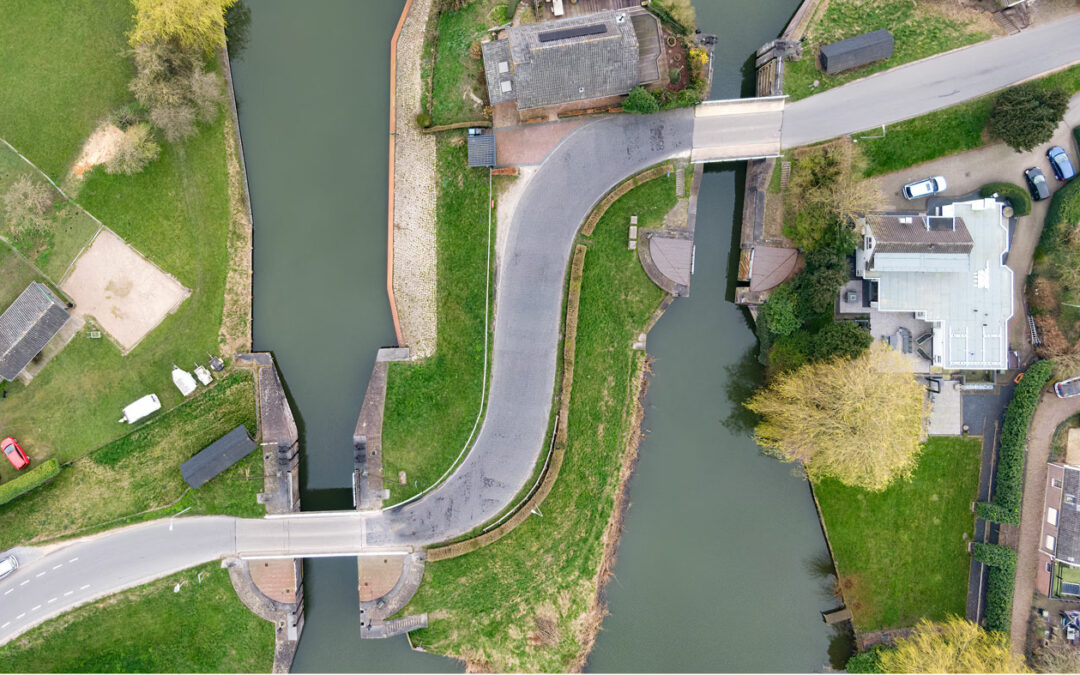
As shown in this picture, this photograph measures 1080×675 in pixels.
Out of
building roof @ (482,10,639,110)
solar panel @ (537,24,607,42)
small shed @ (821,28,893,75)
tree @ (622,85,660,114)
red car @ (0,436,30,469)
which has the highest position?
small shed @ (821,28,893,75)

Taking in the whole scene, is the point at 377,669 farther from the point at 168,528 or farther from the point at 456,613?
the point at 168,528

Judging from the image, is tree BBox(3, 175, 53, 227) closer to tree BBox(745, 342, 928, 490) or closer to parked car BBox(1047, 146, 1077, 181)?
tree BBox(745, 342, 928, 490)

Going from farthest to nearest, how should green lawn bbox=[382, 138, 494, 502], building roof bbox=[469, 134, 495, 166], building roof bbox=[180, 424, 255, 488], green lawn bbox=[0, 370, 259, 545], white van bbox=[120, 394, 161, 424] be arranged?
green lawn bbox=[382, 138, 494, 502], building roof bbox=[469, 134, 495, 166], green lawn bbox=[0, 370, 259, 545], white van bbox=[120, 394, 161, 424], building roof bbox=[180, 424, 255, 488]

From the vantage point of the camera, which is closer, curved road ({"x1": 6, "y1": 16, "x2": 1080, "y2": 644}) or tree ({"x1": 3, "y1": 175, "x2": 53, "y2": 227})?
tree ({"x1": 3, "y1": 175, "x2": 53, "y2": 227})

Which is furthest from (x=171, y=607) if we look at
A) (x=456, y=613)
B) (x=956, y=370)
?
(x=956, y=370)

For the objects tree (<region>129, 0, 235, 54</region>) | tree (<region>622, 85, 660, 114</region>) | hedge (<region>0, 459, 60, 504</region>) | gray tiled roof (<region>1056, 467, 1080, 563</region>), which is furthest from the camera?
gray tiled roof (<region>1056, 467, 1080, 563</region>)

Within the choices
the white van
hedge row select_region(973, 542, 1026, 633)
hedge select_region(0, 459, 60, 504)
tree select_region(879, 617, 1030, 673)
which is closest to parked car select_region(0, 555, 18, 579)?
hedge select_region(0, 459, 60, 504)

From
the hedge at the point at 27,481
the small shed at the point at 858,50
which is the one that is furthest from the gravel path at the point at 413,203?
the small shed at the point at 858,50
